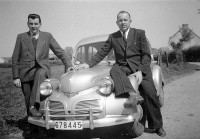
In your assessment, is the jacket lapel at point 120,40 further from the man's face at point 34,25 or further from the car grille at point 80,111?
the man's face at point 34,25

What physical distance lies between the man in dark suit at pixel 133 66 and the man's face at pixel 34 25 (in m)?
1.24

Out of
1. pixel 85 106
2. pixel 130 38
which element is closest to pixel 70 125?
pixel 85 106

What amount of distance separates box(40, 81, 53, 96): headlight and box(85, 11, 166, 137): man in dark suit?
3.51 feet

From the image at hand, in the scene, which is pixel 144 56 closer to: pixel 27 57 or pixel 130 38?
pixel 130 38

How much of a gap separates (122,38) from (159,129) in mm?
1779

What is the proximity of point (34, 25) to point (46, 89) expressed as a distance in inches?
51.0

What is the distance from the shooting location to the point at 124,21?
4629mm

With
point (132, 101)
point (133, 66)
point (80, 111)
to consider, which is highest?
point (133, 66)

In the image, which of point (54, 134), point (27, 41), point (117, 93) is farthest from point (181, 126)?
point (27, 41)

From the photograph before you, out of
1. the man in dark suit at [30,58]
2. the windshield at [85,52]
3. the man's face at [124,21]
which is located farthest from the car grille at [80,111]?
the windshield at [85,52]

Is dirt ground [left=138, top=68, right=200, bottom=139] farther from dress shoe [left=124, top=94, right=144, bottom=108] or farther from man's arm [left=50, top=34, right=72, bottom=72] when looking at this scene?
man's arm [left=50, top=34, right=72, bottom=72]

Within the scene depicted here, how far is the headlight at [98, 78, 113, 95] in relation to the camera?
3889 millimetres

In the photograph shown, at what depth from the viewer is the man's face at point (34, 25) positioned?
4.70 m

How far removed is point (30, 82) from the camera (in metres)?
4.83
